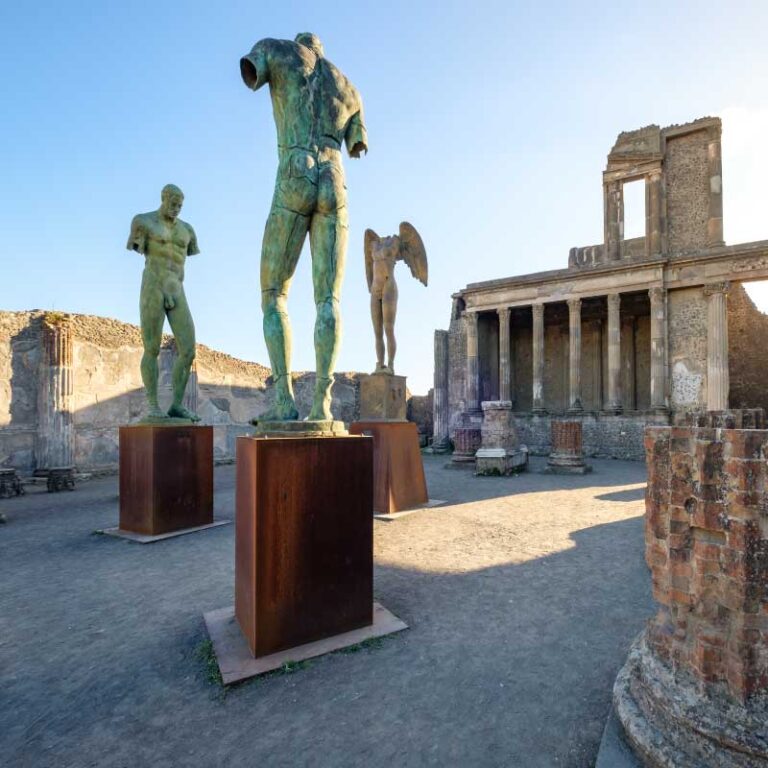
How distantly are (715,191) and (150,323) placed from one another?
17.4 m

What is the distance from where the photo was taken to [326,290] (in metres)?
2.89

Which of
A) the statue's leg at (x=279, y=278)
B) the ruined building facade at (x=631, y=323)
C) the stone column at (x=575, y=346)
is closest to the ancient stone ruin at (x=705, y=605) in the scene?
the statue's leg at (x=279, y=278)

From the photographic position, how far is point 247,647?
215 centimetres

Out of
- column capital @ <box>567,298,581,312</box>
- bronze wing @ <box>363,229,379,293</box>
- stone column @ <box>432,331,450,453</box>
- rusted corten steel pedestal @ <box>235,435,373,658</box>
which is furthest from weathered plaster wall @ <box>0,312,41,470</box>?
column capital @ <box>567,298,581,312</box>

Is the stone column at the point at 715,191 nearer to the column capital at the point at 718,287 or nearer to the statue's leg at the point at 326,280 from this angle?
the column capital at the point at 718,287

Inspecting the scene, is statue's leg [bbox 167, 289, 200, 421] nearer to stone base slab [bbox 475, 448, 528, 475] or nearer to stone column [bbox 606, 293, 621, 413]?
stone base slab [bbox 475, 448, 528, 475]

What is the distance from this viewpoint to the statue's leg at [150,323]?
500 centimetres

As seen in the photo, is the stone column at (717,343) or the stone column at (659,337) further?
the stone column at (659,337)

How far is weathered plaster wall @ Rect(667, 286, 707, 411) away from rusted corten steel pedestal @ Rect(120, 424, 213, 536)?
13997 mm

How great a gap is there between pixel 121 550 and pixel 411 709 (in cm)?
321

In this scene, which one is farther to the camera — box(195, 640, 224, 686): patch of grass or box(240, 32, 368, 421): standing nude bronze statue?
box(240, 32, 368, 421): standing nude bronze statue

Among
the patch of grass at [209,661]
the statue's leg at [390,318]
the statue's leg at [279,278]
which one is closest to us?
the patch of grass at [209,661]

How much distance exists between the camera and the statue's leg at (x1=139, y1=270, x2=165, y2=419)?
500 centimetres

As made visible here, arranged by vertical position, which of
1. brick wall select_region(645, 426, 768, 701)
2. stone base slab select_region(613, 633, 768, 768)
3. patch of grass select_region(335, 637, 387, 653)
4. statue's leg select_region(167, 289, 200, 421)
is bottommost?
patch of grass select_region(335, 637, 387, 653)
